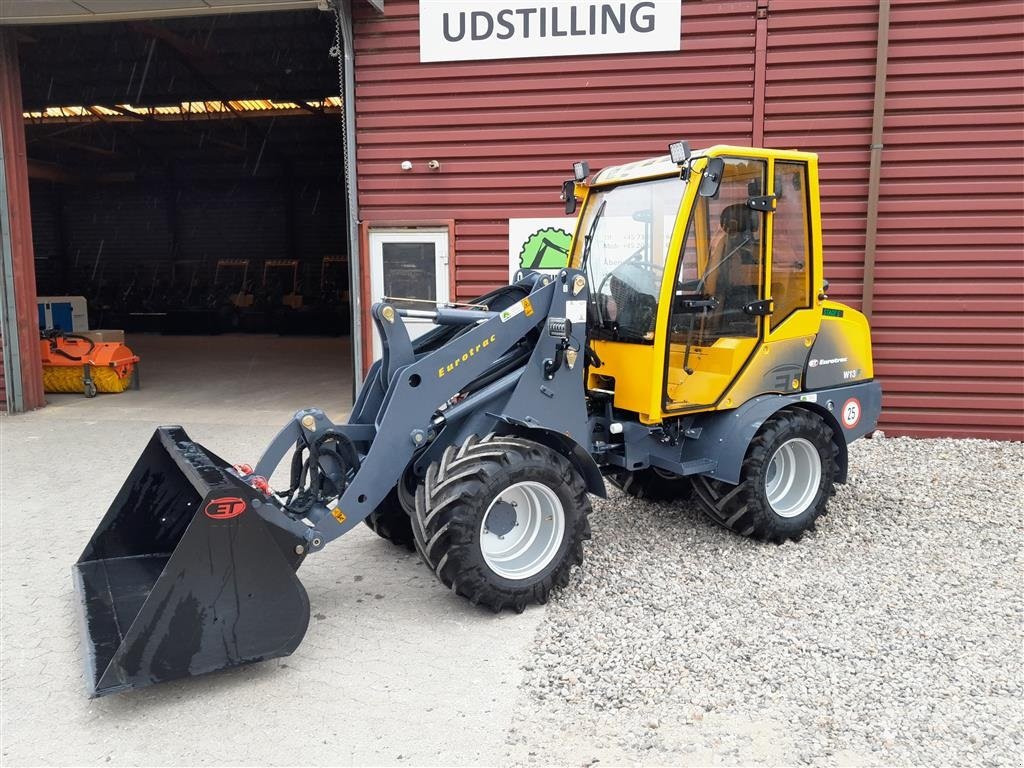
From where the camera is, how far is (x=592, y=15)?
806 centimetres

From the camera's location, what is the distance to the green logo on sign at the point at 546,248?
848 cm

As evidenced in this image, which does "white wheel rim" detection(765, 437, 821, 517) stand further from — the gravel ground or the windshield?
the windshield

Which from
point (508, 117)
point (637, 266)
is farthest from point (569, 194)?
point (508, 117)

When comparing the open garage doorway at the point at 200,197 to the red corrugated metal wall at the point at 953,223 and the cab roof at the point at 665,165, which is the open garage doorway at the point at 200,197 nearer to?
the cab roof at the point at 665,165

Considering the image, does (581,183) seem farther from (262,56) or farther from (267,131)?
(267,131)

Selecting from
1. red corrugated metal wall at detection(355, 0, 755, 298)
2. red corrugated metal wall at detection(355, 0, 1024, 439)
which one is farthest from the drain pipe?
red corrugated metal wall at detection(355, 0, 755, 298)

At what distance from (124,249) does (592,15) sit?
70.1 ft

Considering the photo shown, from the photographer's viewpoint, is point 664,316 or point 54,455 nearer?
point 664,316

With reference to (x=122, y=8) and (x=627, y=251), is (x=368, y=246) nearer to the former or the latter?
(x=122, y=8)

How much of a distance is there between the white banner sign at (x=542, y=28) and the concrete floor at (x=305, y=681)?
5.34 meters

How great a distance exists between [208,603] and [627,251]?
9.89ft

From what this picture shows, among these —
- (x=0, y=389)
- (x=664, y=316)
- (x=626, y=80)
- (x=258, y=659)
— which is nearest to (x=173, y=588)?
(x=258, y=659)

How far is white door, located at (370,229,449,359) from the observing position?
8.67 metres

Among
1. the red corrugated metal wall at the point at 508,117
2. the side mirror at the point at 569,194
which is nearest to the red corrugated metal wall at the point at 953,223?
the red corrugated metal wall at the point at 508,117
